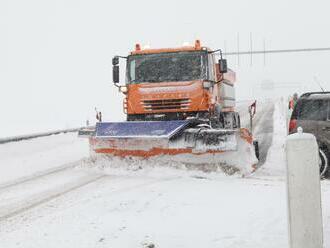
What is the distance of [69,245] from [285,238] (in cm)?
219

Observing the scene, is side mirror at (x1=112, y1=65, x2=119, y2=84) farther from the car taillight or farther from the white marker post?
the white marker post

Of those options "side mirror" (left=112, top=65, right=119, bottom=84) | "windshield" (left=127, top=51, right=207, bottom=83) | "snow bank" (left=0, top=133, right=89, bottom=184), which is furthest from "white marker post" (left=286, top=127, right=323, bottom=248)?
"side mirror" (left=112, top=65, right=119, bottom=84)

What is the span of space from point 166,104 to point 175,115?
0.34 metres

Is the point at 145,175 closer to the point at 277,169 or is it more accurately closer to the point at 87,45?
the point at 277,169

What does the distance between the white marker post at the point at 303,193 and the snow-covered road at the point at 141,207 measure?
3.29ft

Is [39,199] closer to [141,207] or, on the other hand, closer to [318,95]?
[141,207]

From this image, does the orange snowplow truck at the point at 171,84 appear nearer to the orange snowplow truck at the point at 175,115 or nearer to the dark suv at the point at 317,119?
Answer: the orange snowplow truck at the point at 175,115

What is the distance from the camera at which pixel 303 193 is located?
4203 millimetres

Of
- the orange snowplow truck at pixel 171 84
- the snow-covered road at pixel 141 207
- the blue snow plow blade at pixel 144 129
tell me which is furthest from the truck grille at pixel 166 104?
the snow-covered road at pixel 141 207

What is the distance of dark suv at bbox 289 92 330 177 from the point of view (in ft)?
34.1

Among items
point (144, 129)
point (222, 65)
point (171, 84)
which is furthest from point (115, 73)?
point (144, 129)

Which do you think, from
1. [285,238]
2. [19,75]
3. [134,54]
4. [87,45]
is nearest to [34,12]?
[87,45]

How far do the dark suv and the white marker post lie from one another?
20.9ft

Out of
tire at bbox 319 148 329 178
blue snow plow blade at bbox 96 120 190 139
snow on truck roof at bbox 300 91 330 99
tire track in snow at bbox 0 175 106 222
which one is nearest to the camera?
tire track in snow at bbox 0 175 106 222
